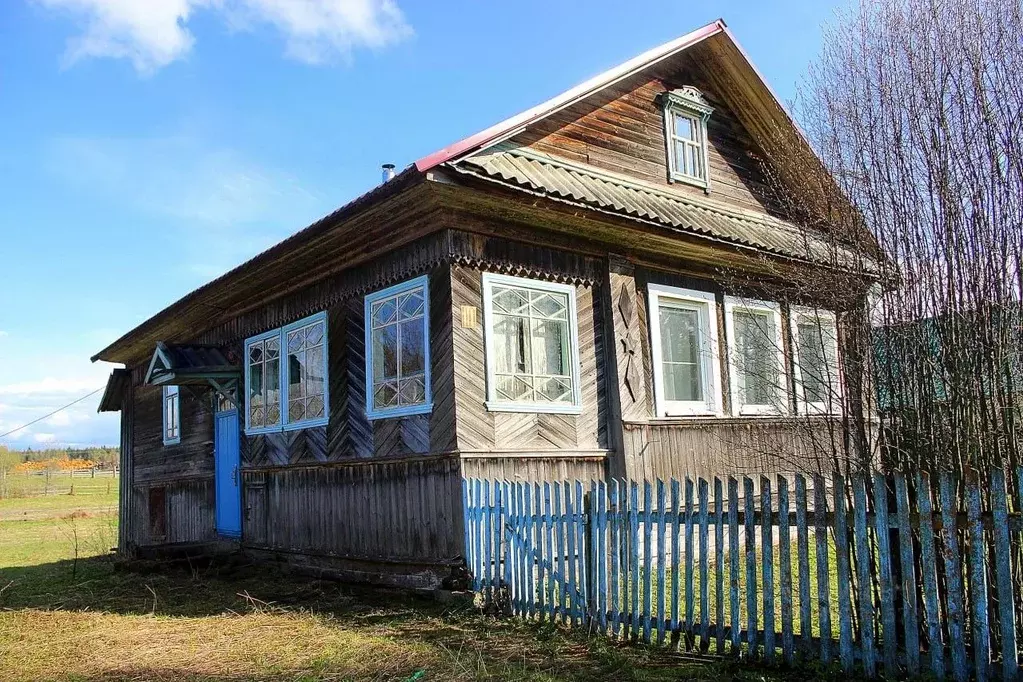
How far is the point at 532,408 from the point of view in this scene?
9.31 meters

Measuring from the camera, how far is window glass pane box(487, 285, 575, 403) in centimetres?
926

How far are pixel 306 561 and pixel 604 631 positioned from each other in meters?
5.61

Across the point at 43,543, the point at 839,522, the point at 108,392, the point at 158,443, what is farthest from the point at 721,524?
the point at 43,543

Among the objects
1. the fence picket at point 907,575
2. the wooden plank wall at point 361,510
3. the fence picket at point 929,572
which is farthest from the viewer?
the wooden plank wall at point 361,510

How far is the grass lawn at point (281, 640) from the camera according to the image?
Result: 5953mm

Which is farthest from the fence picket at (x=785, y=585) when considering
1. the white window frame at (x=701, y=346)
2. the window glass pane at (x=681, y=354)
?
the window glass pane at (x=681, y=354)

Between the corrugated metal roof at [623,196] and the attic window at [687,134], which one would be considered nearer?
the corrugated metal roof at [623,196]

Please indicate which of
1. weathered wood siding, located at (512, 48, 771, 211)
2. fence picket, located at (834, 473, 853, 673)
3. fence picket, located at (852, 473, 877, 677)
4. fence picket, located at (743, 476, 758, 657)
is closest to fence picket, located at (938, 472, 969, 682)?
fence picket, located at (852, 473, 877, 677)

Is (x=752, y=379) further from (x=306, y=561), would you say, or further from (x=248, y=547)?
(x=248, y=547)

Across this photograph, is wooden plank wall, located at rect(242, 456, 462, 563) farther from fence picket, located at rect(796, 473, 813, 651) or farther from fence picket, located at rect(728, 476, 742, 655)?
fence picket, located at rect(796, 473, 813, 651)

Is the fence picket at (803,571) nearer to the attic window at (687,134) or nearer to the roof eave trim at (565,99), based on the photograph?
the roof eave trim at (565,99)

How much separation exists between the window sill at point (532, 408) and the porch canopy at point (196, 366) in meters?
5.85

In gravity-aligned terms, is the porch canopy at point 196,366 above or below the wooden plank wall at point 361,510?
above

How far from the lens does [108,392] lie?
62.6 ft
